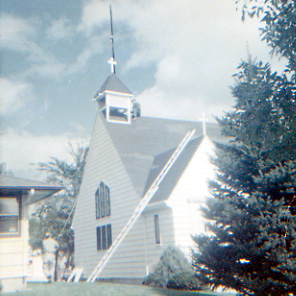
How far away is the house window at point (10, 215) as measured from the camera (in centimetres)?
1102

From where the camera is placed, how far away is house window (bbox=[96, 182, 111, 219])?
2092 cm

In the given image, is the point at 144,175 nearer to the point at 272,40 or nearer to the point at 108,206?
the point at 108,206

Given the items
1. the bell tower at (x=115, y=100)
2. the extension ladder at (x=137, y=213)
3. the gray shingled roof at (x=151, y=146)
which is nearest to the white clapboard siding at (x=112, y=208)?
the gray shingled roof at (x=151, y=146)

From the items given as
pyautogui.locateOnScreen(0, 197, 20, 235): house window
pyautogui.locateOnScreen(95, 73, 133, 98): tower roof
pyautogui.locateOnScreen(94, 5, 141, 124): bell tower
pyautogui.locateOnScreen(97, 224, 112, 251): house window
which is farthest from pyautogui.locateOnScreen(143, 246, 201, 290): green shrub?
pyautogui.locateOnScreen(95, 73, 133, 98): tower roof

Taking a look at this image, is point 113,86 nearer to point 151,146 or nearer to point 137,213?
point 151,146

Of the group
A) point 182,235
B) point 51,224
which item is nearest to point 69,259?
point 51,224

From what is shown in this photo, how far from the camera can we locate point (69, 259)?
103 feet

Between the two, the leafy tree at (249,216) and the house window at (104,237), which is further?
the house window at (104,237)

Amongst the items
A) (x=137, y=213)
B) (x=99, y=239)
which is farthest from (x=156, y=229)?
(x=99, y=239)

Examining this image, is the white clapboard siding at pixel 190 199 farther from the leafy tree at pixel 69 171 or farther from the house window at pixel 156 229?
the leafy tree at pixel 69 171

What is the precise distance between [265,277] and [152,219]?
7811mm

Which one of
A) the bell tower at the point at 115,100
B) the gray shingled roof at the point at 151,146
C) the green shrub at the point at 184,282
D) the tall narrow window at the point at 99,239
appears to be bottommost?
the green shrub at the point at 184,282

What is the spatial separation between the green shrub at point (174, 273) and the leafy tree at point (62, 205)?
1835cm

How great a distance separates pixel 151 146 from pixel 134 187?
4.39m
